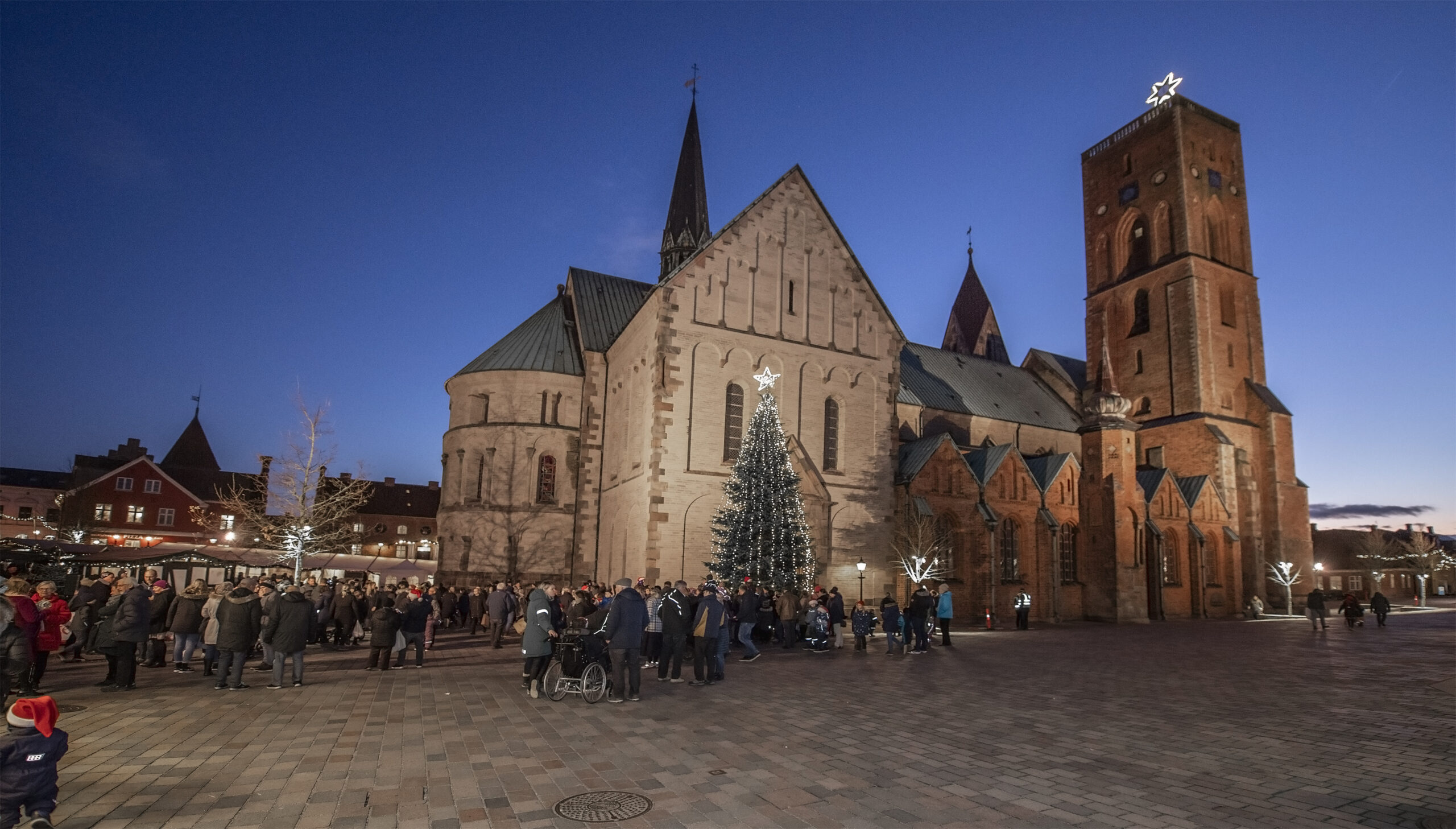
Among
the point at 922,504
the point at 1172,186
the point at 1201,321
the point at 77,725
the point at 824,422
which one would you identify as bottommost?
the point at 77,725

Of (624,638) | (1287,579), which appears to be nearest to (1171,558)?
(1287,579)

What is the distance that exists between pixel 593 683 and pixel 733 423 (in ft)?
67.5

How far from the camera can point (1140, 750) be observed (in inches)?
345

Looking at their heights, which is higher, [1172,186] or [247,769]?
[1172,186]

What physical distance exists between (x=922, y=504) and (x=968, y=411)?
44.5 feet

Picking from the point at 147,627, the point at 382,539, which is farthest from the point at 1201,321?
the point at 382,539

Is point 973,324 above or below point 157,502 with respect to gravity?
above

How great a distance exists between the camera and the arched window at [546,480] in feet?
118

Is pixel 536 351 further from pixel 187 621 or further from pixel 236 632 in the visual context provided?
pixel 236 632

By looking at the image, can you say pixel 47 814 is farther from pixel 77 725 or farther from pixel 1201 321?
pixel 1201 321

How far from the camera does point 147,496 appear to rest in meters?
60.1

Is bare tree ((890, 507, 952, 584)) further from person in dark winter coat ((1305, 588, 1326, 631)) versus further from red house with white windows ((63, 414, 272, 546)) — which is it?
red house with white windows ((63, 414, 272, 546))

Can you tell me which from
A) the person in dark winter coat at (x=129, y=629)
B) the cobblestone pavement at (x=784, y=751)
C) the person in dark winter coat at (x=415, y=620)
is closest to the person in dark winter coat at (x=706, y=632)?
the cobblestone pavement at (x=784, y=751)

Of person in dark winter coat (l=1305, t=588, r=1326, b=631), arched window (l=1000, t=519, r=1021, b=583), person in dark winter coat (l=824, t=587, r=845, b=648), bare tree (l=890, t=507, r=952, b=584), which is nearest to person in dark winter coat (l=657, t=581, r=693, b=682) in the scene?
person in dark winter coat (l=824, t=587, r=845, b=648)
